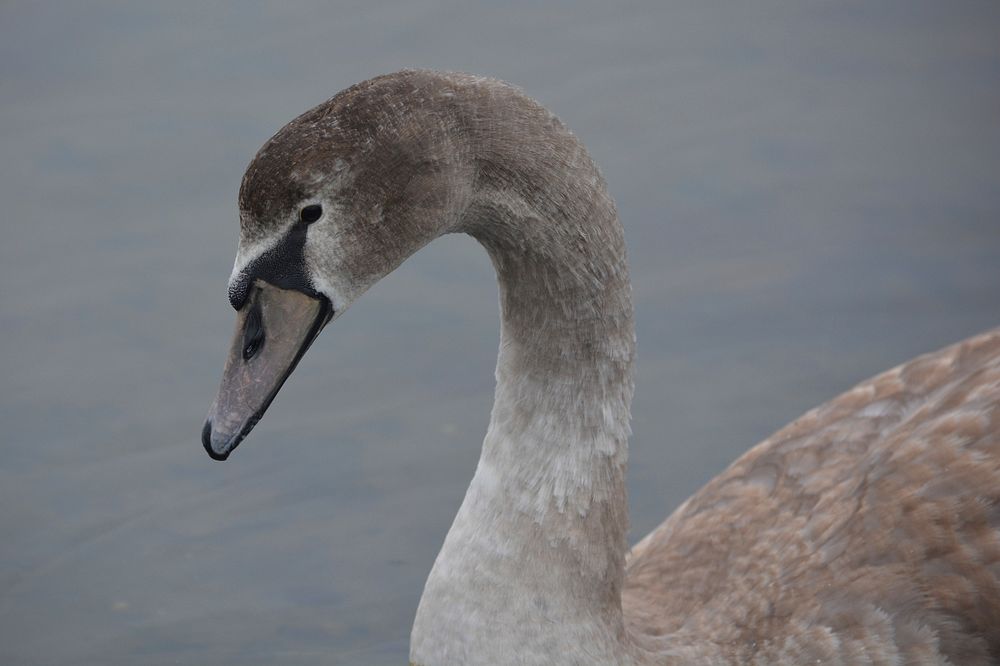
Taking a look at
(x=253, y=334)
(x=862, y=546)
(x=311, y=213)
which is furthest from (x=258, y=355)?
(x=862, y=546)

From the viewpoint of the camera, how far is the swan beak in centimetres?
321

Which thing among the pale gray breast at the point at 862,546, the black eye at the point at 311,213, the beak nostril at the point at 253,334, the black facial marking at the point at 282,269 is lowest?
the pale gray breast at the point at 862,546

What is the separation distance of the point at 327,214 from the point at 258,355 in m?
0.34

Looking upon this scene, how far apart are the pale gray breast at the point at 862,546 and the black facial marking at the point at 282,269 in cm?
147

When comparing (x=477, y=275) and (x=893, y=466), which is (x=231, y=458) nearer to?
(x=477, y=275)

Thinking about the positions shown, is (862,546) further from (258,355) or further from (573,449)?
(258,355)

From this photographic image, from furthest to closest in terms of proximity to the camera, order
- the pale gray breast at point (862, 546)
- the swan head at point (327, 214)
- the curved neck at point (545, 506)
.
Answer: the pale gray breast at point (862, 546)
the curved neck at point (545, 506)
the swan head at point (327, 214)

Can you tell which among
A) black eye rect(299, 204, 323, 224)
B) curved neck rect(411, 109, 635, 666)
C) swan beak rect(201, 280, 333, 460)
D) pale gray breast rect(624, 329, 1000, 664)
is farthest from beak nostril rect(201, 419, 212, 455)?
pale gray breast rect(624, 329, 1000, 664)

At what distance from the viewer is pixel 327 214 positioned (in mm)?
3141

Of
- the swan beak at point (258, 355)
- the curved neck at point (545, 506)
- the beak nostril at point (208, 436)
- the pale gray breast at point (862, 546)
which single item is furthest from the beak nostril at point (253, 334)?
the pale gray breast at point (862, 546)

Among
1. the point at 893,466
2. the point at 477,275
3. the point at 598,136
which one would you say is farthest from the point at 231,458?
the point at 893,466

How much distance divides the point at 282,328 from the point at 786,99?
4.26 metres

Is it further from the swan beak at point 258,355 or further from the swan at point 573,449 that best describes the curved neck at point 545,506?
the swan beak at point 258,355

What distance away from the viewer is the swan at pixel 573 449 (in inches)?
125
